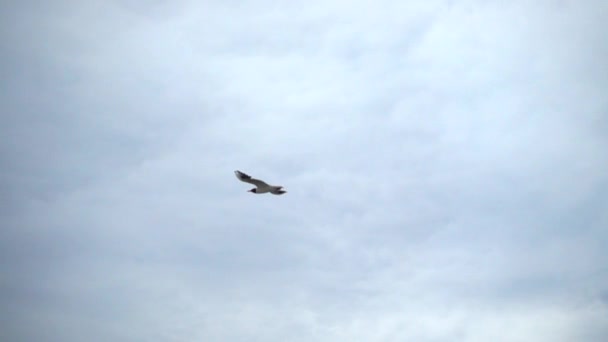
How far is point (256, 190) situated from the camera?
114688 mm
